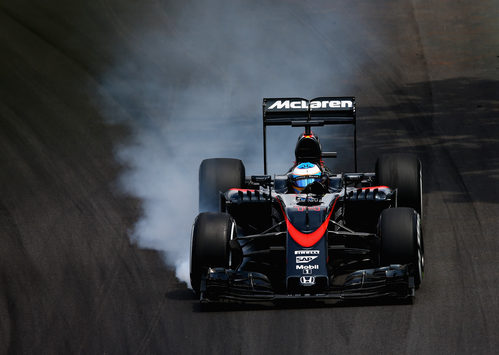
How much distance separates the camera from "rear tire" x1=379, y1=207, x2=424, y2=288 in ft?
40.5

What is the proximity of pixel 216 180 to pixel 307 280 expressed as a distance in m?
3.26

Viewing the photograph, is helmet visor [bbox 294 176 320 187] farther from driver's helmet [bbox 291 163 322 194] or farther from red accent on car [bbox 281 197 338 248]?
red accent on car [bbox 281 197 338 248]

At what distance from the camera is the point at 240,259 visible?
1327cm

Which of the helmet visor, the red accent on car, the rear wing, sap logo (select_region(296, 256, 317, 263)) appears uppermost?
the rear wing

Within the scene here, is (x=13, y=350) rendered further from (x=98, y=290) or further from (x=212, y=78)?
(x=212, y=78)

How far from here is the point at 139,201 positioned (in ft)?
57.6

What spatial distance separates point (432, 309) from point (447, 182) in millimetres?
6040

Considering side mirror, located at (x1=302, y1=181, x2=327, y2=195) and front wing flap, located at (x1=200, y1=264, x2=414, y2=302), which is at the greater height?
side mirror, located at (x1=302, y1=181, x2=327, y2=195)

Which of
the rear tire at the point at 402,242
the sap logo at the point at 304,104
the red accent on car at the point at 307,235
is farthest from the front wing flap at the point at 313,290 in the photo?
the sap logo at the point at 304,104

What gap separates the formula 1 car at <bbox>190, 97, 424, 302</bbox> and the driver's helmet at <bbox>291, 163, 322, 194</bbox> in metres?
0.02

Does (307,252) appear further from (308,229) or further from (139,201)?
(139,201)

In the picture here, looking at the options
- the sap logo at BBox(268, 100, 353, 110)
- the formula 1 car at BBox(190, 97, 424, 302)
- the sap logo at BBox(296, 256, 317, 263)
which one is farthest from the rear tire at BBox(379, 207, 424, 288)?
the sap logo at BBox(268, 100, 353, 110)

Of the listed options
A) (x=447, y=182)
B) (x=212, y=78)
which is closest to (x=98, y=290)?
(x=447, y=182)

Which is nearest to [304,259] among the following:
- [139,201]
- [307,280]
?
[307,280]
